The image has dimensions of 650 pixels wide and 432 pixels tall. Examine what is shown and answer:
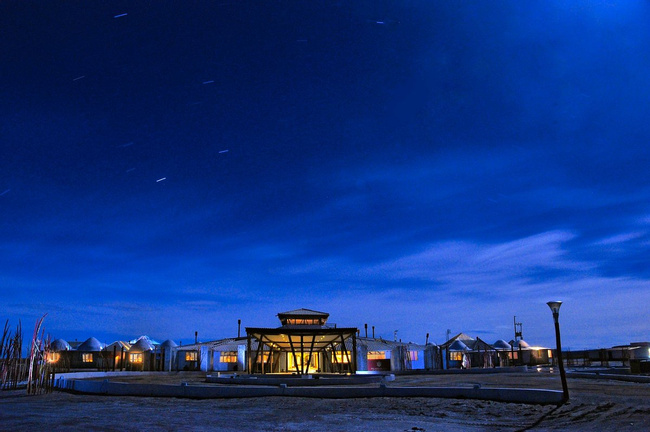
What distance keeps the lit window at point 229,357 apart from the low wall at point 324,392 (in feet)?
103

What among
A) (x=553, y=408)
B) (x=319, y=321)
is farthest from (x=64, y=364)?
(x=553, y=408)

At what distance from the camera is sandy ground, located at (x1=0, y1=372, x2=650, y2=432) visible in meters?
15.5

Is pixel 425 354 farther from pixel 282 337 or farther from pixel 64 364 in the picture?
pixel 64 364

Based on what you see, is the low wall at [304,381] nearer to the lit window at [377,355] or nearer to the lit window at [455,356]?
the lit window at [377,355]

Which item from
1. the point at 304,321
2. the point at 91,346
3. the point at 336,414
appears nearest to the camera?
the point at 336,414

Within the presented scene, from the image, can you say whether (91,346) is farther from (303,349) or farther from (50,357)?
(303,349)

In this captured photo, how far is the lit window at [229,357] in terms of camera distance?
6088 centimetres

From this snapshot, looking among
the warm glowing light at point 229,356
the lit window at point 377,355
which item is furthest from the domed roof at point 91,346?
the lit window at point 377,355

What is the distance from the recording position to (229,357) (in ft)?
200

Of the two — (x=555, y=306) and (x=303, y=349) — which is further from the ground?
(x=555, y=306)

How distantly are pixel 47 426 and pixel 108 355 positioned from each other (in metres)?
68.5

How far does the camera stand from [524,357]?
3492 inches

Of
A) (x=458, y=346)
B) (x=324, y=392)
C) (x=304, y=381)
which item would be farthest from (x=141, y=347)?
(x=324, y=392)

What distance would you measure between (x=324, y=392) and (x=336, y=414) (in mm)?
6396
